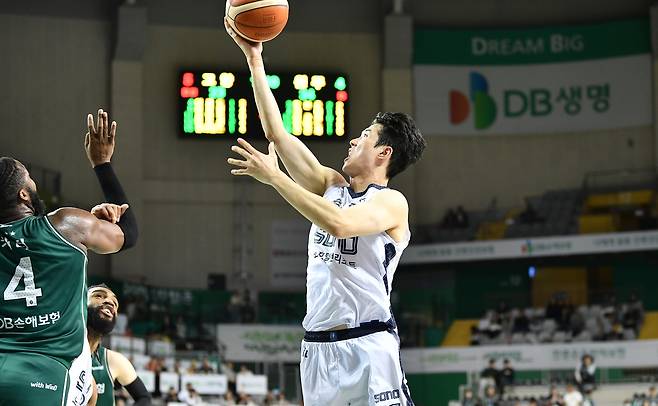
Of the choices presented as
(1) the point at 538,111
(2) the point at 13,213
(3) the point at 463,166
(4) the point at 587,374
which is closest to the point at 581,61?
(1) the point at 538,111

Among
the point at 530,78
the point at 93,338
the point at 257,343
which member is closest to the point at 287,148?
the point at 93,338

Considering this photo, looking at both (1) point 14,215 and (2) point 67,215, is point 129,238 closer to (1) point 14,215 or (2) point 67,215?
(2) point 67,215

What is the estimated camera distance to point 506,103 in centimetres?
3397

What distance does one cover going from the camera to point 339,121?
30312mm

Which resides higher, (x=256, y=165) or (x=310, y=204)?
(x=256, y=165)

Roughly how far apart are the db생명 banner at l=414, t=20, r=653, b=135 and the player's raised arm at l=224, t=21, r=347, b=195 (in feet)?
89.2

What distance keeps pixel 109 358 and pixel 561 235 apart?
24059mm

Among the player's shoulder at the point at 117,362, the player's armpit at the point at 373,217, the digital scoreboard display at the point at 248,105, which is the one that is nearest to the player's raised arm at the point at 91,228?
the player's armpit at the point at 373,217

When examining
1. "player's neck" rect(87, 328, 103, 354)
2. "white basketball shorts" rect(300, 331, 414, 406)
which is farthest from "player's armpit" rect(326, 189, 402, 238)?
"player's neck" rect(87, 328, 103, 354)

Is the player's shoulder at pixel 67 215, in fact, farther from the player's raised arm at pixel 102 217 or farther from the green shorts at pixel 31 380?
the green shorts at pixel 31 380

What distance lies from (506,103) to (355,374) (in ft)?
94.5

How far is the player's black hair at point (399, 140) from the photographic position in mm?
6211

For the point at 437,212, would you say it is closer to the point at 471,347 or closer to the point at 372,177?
the point at 471,347

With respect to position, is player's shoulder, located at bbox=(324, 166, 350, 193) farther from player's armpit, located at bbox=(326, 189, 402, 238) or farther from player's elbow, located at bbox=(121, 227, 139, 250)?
player's elbow, located at bbox=(121, 227, 139, 250)
